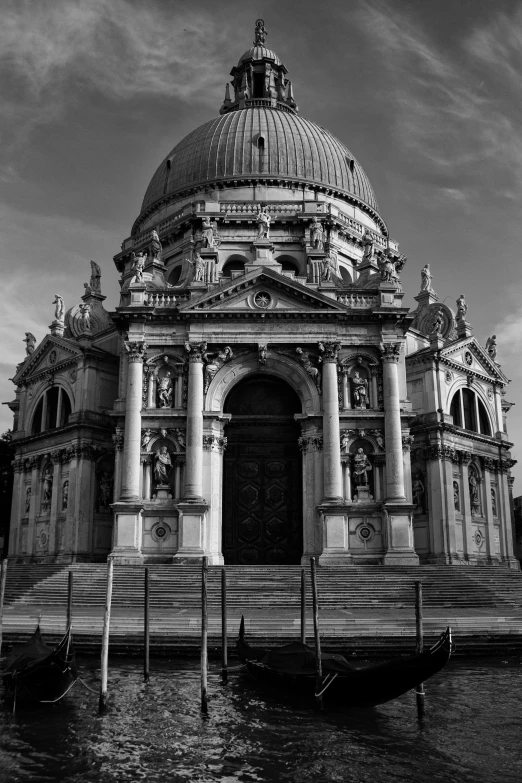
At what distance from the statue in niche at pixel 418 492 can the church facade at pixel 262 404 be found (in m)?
0.10

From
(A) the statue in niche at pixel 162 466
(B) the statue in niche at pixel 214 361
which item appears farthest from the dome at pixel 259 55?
(A) the statue in niche at pixel 162 466

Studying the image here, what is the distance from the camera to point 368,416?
29.9 m

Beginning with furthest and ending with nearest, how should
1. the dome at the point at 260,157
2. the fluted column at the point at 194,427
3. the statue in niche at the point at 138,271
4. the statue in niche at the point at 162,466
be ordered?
the dome at the point at 260,157
the statue in niche at the point at 138,271
the statue in niche at the point at 162,466
the fluted column at the point at 194,427

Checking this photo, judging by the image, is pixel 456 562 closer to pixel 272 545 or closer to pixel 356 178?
pixel 272 545

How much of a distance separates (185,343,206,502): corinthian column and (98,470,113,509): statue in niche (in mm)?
7523

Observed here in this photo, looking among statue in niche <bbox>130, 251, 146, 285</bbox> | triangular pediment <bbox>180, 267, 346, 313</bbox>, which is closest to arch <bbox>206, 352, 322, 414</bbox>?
triangular pediment <bbox>180, 267, 346, 313</bbox>

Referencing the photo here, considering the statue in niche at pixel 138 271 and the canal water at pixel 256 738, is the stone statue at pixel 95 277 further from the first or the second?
the canal water at pixel 256 738

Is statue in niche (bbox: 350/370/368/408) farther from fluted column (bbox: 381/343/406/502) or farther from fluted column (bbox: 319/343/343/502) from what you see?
fluted column (bbox: 319/343/343/502)

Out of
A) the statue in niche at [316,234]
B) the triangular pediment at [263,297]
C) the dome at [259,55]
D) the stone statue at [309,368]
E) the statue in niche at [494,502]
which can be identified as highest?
the dome at [259,55]

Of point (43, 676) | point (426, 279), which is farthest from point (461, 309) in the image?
point (43, 676)

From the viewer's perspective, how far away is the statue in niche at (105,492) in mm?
35188

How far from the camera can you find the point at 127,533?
2852 centimetres

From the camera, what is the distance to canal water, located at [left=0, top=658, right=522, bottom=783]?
11.2 m

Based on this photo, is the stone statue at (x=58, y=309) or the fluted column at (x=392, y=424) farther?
the stone statue at (x=58, y=309)
